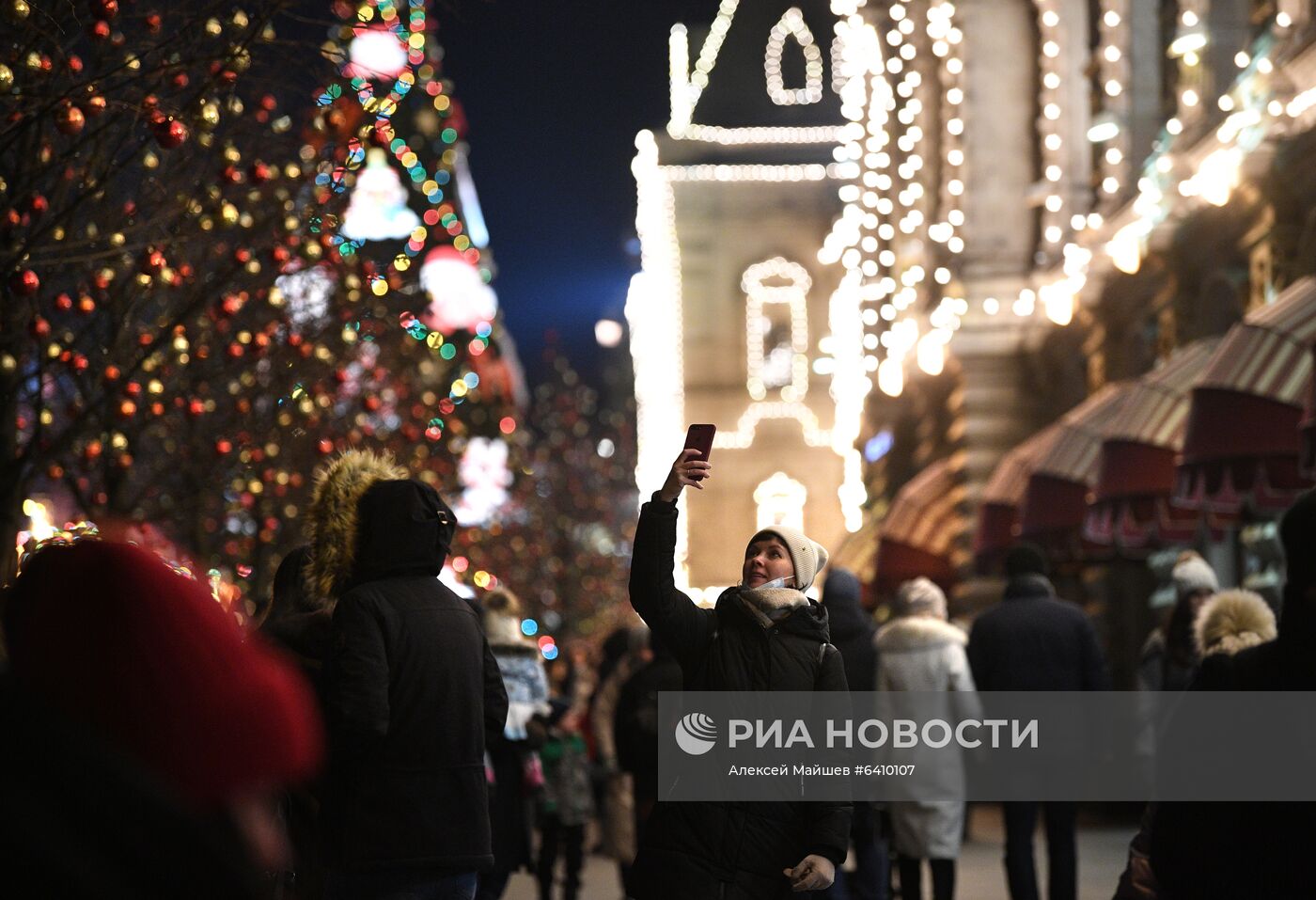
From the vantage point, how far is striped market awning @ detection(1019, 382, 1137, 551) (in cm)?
2019

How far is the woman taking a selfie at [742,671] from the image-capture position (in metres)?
5.86

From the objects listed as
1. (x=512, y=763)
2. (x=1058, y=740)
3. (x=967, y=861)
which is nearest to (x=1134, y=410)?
(x=967, y=861)

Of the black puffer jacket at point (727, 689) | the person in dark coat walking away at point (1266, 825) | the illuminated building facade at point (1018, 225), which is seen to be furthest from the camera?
the illuminated building facade at point (1018, 225)

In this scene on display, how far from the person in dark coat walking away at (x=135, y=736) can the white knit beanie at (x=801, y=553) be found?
4.14 metres

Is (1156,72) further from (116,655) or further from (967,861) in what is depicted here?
(116,655)

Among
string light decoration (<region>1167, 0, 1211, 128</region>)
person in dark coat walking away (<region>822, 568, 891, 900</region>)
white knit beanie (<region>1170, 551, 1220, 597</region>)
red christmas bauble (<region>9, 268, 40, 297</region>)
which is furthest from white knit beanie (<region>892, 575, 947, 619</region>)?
string light decoration (<region>1167, 0, 1211, 128</region>)

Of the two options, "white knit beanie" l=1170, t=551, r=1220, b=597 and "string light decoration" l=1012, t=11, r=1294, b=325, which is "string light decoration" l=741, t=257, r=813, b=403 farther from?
"white knit beanie" l=1170, t=551, r=1220, b=597

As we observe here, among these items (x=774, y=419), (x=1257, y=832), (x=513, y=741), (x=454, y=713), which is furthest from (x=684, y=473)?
(x=774, y=419)

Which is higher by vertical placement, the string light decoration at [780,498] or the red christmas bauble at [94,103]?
the string light decoration at [780,498]

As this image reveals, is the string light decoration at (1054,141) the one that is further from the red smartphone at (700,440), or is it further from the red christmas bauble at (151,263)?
the red smartphone at (700,440)

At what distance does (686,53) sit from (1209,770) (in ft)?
194

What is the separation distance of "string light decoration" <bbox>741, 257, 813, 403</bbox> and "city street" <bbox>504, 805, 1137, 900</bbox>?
3970cm

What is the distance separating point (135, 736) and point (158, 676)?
0.07 metres

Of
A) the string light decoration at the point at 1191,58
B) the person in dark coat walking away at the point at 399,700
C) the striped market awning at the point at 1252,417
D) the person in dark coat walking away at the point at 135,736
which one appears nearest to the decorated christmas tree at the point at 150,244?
the person in dark coat walking away at the point at 399,700
